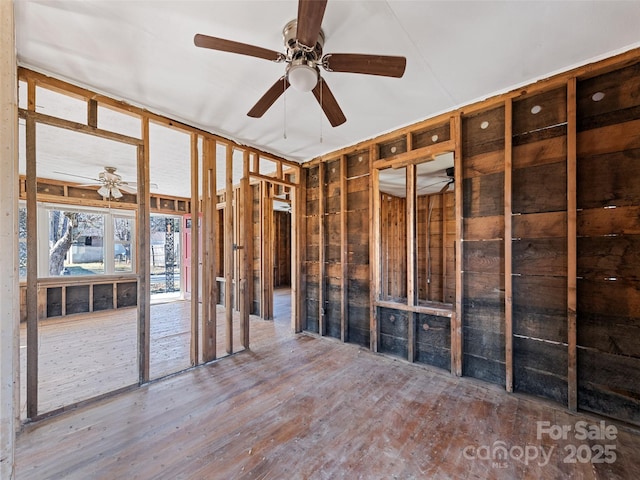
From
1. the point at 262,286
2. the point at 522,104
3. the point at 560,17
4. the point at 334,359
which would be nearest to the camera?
the point at 560,17

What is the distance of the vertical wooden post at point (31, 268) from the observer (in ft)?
6.99

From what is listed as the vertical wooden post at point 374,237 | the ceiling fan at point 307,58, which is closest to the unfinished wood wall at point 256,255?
the vertical wooden post at point 374,237

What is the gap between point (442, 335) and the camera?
9.89 feet

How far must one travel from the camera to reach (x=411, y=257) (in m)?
3.21

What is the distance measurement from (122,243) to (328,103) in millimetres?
6518

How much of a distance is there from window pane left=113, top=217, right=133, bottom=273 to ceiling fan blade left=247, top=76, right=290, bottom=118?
591 centimetres

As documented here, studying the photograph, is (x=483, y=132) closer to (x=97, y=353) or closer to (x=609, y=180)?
(x=609, y=180)

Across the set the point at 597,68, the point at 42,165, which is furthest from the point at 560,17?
the point at 42,165

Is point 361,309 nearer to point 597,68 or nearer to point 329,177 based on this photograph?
point 329,177

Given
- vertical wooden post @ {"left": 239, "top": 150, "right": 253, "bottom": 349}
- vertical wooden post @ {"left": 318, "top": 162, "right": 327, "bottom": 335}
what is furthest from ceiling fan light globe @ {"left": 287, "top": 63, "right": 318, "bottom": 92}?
vertical wooden post @ {"left": 318, "top": 162, "right": 327, "bottom": 335}

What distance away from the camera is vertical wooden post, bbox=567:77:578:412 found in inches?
86.4

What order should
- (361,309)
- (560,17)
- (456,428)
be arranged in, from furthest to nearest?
(361,309) < (456,428) < (560,17)

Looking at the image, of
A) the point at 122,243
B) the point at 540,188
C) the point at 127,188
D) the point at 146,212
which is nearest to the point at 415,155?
the point at 540,188

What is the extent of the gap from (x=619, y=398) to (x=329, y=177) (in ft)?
12.3
